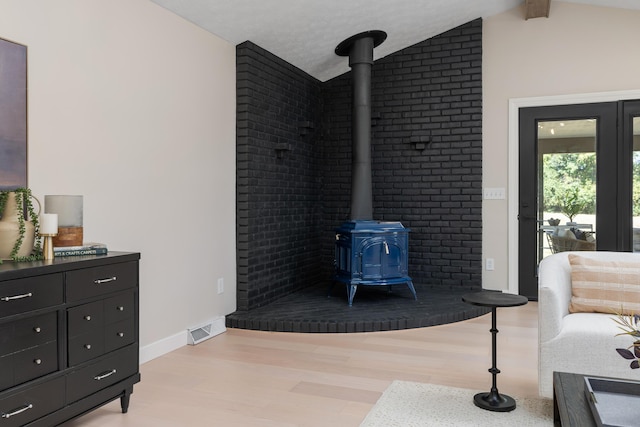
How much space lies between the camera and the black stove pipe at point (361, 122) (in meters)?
4.92

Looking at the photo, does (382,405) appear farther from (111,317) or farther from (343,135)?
(343,135)

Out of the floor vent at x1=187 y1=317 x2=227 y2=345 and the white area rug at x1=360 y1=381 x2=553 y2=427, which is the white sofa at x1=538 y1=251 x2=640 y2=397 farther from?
the floor vent at x1=187 y1=317 x2=227 y2=345

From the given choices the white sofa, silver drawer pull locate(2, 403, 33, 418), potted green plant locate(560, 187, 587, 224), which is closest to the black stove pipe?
potted green plant locate(560, 187, 587, 224)

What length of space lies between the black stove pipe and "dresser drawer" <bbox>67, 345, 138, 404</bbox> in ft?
8.93

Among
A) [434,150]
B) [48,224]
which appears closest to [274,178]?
[434,150]

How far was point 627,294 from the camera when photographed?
2.69 metres

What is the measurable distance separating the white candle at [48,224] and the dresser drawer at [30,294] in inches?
10.8

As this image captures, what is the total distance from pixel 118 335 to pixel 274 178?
2.56 meters

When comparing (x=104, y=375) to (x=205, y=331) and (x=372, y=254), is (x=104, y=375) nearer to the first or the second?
(x=205, y=331)

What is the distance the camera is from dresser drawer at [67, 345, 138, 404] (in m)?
2.24

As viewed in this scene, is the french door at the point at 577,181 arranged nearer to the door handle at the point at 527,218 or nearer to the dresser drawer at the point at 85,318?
the door handle at the point at 527,218

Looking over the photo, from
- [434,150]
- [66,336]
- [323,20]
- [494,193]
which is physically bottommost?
[66,336]

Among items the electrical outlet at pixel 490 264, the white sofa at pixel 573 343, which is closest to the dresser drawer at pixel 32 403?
the white sofa at pixel 573 343

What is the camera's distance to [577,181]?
502 centimetres
